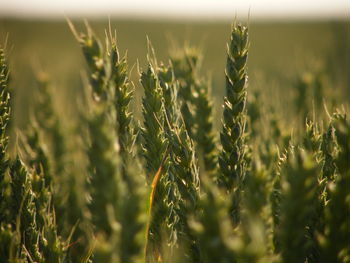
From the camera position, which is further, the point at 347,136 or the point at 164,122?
the point at 164,122

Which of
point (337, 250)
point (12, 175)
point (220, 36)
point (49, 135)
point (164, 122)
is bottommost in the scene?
point (337, 250)

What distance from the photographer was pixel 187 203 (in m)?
Answer: 1.38

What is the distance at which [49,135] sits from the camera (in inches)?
112

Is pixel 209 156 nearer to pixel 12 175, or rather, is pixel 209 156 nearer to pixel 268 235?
pixel 268 235

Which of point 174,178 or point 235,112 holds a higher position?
point 235,112

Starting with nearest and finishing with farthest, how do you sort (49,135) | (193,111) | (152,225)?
(152,225)
(193,111)
(49,135)

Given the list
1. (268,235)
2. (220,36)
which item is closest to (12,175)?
(268,235)

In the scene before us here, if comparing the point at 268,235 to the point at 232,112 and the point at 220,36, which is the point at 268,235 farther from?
the point at 220,36

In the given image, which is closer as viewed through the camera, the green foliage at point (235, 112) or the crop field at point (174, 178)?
the crop field at point (174, 178)

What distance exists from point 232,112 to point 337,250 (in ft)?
2.15

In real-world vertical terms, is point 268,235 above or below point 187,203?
below

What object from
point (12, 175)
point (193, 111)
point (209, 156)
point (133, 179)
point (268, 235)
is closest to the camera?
point (133, 179)

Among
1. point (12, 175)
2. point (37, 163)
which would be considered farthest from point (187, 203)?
point (37, 163)

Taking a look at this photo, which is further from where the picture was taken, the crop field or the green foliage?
the green foliage
